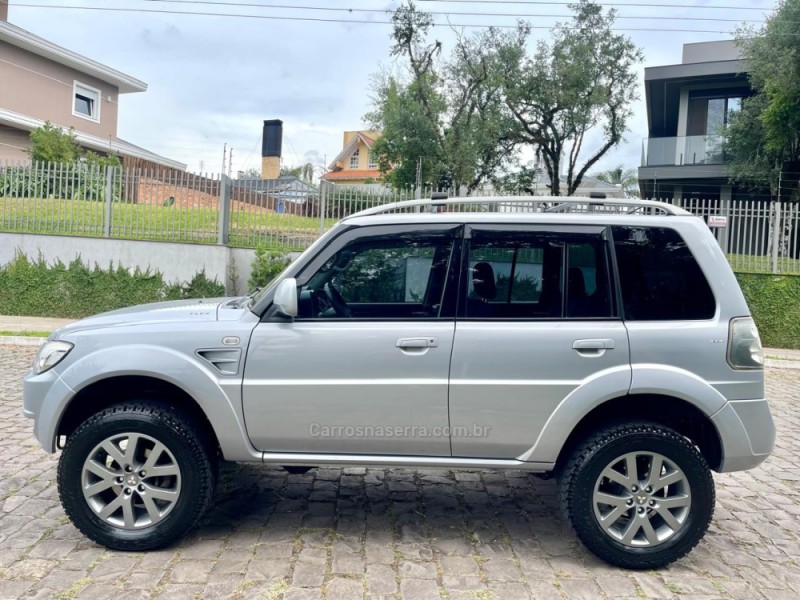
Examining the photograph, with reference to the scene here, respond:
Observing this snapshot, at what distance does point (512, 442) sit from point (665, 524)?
947 millimetres

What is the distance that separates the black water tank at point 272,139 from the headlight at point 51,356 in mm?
41827

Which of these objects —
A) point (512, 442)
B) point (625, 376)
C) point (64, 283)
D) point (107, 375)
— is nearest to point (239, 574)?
point (107, 375)

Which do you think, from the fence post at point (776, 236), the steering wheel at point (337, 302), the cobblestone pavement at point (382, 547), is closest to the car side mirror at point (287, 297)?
the steering wheel at point (337, 302)

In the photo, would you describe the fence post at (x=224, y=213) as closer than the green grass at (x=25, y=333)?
No

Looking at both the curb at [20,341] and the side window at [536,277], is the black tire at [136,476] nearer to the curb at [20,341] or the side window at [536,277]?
the side window at [536,277]

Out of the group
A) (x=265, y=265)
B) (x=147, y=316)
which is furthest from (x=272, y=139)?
(x=147, y=316)

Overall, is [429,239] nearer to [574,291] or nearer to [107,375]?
[574,291]

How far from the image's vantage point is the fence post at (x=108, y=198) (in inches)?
531

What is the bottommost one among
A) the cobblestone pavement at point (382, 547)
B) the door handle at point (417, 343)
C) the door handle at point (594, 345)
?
the cobblestone pavement at point (382, 547)

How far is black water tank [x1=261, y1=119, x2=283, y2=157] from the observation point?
43.9 meters

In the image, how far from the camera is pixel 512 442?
374 cm

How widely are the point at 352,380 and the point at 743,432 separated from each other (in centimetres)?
215

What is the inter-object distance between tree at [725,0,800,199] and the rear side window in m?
16.6

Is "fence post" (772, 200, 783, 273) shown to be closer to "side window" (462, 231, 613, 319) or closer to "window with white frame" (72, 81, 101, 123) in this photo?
"side window" (462, 231, 613, 319)
